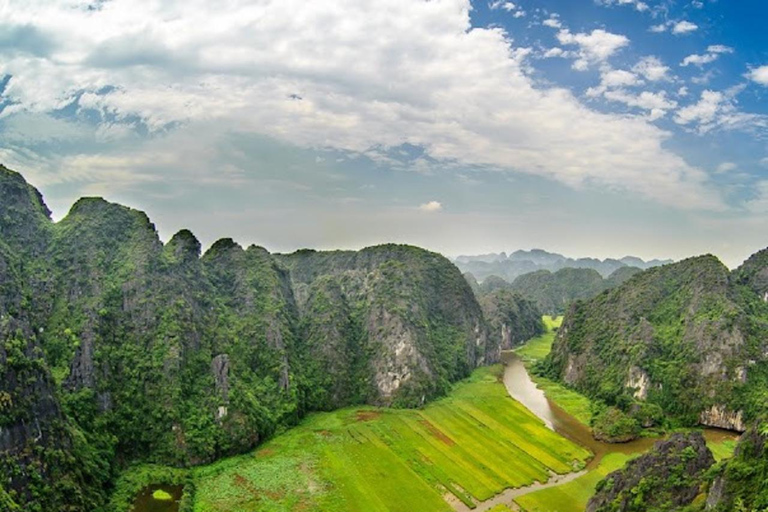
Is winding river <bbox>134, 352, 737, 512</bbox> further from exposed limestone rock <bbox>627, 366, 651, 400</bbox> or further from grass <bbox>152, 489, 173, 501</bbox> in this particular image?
exposed limestone rock <bbox>627, 366, 651, 400</bbox>

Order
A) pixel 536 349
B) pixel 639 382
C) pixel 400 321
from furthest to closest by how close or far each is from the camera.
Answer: pixel 536 349, pixel 400 321, pixel 639 382

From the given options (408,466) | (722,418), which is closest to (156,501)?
(408,466)

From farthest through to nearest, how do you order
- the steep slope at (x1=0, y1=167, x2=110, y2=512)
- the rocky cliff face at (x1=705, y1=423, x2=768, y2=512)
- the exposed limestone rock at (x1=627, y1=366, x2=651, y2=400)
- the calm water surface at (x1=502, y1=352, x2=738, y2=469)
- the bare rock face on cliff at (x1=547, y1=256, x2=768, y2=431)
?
the exposed limestone rock at (x1=627, y1=366, x2=651, y2=400)
the bare rock face on cliff at (x1=547, y1=256, x2=768, y2=431)
the calm water surface at (x1=502, y1=352, x2=738, y2=469)
the steep slope at (x1=0, y1=167, x2=110, y2=512)
the rocky cliff face at (x1=705, y1=423, x2=768, y2=512)

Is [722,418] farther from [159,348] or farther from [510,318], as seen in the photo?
[159,348]

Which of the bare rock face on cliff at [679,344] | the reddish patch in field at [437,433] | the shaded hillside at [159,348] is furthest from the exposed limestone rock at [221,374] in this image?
the bare rock face on cliff at [679,344]

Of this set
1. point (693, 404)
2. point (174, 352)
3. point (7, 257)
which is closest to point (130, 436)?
point (174, 352)

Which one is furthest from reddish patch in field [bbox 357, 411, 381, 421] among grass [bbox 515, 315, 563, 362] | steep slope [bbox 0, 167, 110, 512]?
grass [bbox 515, 315, 563, 362]
